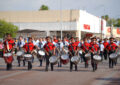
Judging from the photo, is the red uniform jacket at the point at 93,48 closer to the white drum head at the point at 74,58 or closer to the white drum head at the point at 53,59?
the white drum head at the point at 74,58

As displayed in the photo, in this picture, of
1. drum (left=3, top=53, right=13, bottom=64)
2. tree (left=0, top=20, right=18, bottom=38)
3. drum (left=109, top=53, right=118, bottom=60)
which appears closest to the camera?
drum (left=3, top=53, right=13, bottom=64)

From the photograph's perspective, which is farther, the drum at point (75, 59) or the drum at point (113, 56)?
the drum at point (113, 56)

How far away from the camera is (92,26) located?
5766 centimetres

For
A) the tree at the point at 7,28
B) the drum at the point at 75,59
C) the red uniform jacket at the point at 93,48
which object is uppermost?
the tree at the point at 7,28

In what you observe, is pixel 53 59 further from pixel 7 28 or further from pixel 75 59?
pixel 7 28

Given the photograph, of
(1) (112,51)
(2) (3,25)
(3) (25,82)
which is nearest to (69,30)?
(2) (3,25)

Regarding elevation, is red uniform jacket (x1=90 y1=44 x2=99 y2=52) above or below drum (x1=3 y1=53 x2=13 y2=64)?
above

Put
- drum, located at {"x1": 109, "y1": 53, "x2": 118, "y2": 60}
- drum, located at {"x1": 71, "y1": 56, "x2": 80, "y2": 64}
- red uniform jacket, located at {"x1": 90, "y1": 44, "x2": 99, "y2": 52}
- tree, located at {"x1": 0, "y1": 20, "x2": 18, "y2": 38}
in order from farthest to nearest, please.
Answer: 1. tree, located at {"x1": 0, "y1": 20, "x2": 18, "y2": 38}
2. drum, located at {"x1": 109, "y1": 53, "x2": 118, "y2": 60}
3. red uniform jacket, located at {"x1": 90, "y1": 44, "x2": 99, "y2": 52}
4. drum, located at {"x1": 71, "y1": 56, "x2": 80, "y2": 64}

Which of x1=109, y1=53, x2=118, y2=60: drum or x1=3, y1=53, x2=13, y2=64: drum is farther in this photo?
x1=109, y1=53, x2=118, y2=60: drum

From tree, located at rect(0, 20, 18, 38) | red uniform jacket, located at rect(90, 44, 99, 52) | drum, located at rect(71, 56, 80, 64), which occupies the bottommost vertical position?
drum, located at rect(71, 56, 80, 64)

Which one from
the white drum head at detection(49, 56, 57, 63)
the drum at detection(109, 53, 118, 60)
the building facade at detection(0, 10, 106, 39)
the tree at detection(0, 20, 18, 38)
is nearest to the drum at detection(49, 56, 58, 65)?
the white drum head at detection(49, 56, 57, 63)

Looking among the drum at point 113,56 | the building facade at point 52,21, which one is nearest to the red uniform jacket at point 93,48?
the drum at point 113,56

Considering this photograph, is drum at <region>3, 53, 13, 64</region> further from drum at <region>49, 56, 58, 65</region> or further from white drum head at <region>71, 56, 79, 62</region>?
white drum head at <region>71, 56, 79, 62</region>

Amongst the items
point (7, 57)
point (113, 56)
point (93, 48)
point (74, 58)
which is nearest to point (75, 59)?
point (74, 58)
